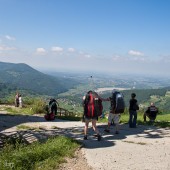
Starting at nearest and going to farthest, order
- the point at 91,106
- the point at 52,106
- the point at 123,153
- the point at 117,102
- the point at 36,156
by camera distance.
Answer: the point at 36,156
the point at 123,153
the point at 91,106
the point at 117,102
the point at 52,106

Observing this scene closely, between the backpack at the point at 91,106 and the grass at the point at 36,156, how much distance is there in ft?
6.11

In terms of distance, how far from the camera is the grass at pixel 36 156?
23.5 feet

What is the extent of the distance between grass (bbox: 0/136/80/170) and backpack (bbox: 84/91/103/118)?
1.86 metres

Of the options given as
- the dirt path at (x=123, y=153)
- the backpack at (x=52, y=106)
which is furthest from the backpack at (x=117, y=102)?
the backpack at (x=52, y=106)

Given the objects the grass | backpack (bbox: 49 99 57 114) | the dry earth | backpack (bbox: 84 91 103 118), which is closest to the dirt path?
the dry earth

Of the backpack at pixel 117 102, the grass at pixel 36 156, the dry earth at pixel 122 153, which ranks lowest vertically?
the dry earth at pixel 122 153

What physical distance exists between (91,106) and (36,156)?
11.9 ft

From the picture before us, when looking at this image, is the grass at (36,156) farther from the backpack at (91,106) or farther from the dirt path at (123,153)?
the backpack at (91,106)

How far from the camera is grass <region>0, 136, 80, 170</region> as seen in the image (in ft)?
23.5

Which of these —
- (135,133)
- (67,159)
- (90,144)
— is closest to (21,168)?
(67,159)

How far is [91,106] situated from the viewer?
1111cm

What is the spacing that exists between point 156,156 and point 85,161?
2193 millimetres

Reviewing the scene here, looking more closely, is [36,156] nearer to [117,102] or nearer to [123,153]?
[123,153]

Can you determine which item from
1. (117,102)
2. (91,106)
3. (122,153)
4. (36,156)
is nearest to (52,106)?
(117,102)
